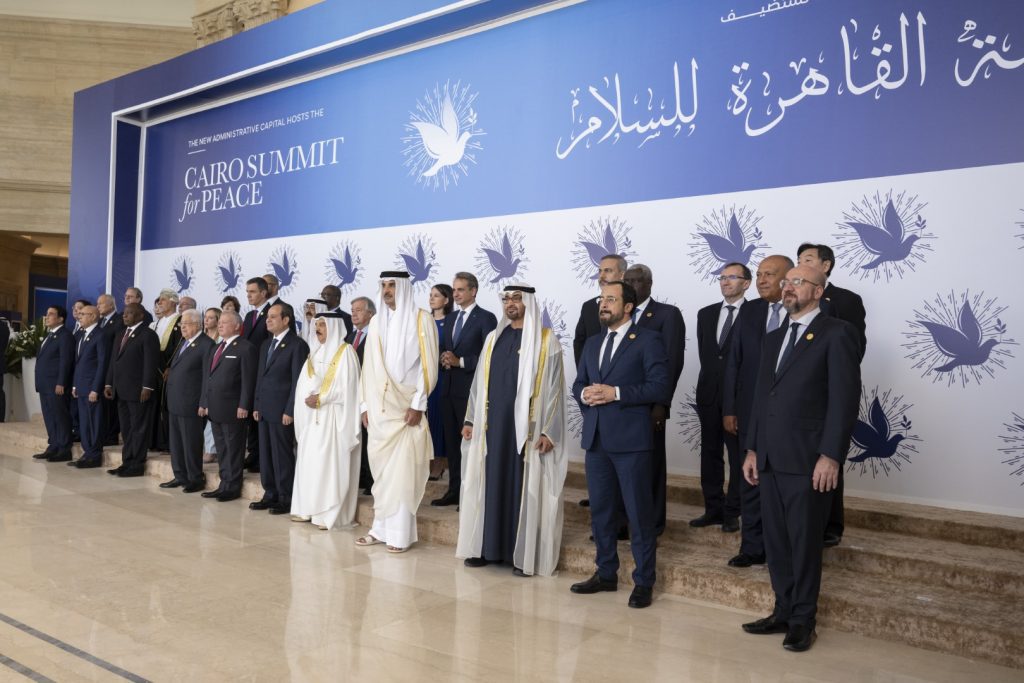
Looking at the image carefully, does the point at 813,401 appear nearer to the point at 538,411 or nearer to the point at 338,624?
the point at 538,411

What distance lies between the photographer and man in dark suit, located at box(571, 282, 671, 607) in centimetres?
383

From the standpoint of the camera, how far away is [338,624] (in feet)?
11.4

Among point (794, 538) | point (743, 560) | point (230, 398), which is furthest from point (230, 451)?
point (794, 538)

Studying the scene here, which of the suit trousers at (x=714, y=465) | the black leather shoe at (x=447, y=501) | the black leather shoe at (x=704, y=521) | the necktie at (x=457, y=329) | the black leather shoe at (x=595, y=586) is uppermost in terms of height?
the necktie at (x=457, y=329)

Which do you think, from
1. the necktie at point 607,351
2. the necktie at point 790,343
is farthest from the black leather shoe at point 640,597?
the necktie at point 790,343

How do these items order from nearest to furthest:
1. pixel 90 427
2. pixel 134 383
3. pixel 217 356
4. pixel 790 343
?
pixel 790 343 → pixel 217 356 → pixel 134 383 → pixel 90 427

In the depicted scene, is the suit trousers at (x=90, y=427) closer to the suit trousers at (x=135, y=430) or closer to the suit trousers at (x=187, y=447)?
the suit trousers at (x=135, y=430)

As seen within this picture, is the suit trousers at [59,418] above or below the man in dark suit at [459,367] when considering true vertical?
below

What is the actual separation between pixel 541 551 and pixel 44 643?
2.26 m

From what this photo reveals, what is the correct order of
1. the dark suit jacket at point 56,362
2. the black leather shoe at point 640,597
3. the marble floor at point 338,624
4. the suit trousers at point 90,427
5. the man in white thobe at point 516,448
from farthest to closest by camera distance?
the dark suit jacket at point 56,362
the suit trousers at point 90,427
the man in white thobe at point 516,448
the black leather shoe at point 640,597
the marble floor at point 338,624

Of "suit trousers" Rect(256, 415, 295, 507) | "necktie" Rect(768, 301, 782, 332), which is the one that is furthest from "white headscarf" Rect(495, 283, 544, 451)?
"suit trousers" Rect(256, 415, 295, 507)

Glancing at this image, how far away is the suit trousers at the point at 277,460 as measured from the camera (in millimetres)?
5734

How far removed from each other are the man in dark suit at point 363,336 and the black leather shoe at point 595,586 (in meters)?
2.02

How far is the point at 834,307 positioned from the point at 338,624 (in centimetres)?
272
